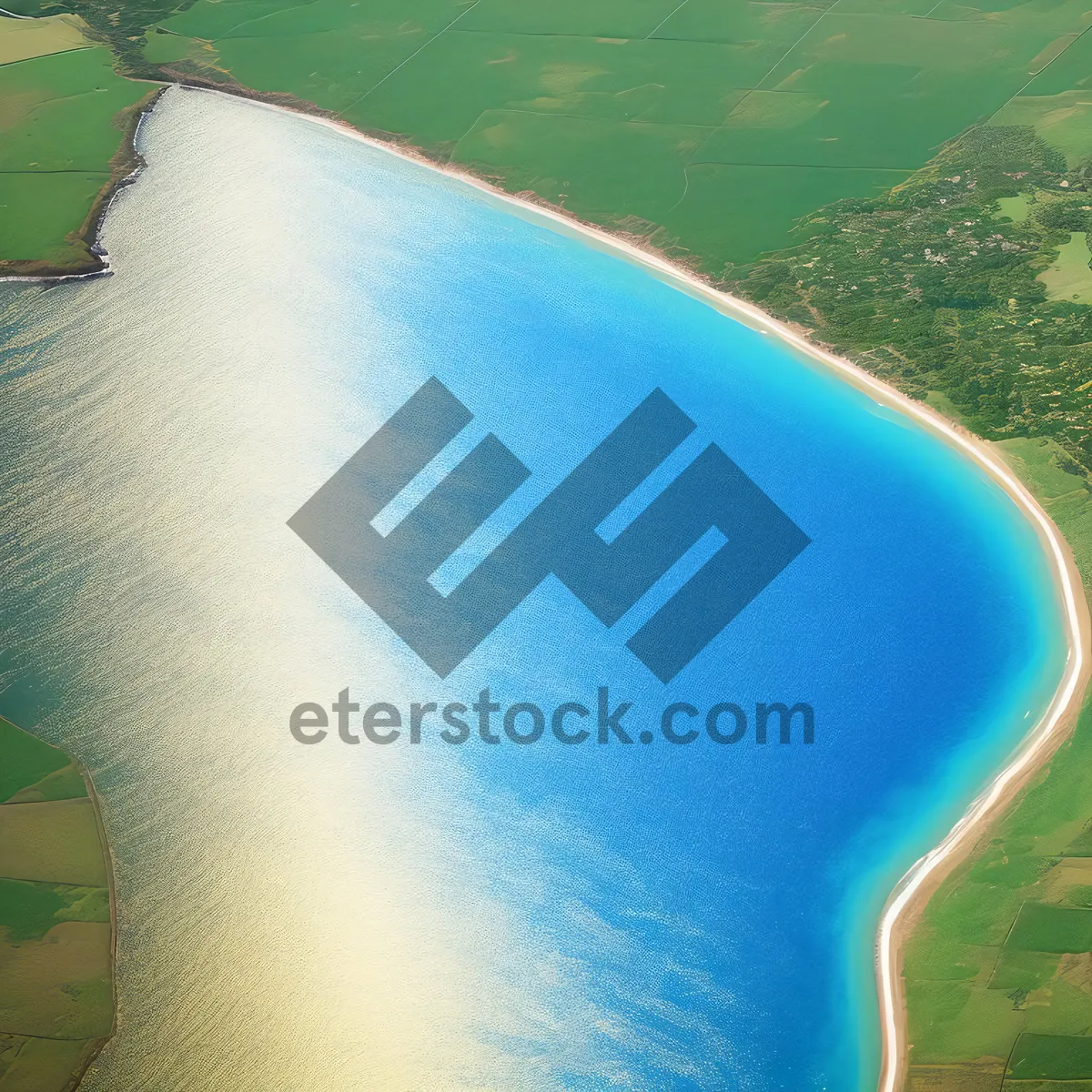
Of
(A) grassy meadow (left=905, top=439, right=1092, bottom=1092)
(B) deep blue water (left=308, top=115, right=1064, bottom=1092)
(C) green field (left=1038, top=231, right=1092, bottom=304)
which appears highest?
(C) green field (left=1038, top=231, right=1092, bottom=304)

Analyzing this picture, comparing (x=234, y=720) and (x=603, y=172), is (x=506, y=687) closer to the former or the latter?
(x=234, y=720)

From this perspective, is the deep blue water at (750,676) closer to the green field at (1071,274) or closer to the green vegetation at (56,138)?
the green field at (1071,274)

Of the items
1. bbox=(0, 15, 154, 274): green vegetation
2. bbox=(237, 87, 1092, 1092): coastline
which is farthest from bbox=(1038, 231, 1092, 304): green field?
bbox=(0, 15, 154, 274): green vegetation

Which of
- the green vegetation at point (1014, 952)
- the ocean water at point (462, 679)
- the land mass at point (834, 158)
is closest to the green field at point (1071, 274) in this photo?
the land mass at point (834, 158)

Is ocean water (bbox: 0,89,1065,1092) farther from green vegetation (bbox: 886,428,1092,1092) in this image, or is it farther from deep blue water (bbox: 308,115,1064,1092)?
green vegetation (bbox: 886,428,1092,1092)

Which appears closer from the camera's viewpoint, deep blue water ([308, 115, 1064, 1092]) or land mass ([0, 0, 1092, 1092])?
deep blue water ([308, 115, 1064, 1092])

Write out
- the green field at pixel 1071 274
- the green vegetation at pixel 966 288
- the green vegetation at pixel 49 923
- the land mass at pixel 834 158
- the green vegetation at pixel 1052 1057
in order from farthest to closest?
the green field at pixel 1071 274 < the green vegetation at pixel 966 288 < the land mass at pixel 834 158 < the green vegetation at pixel 49 923 < the green vegetation at pixel 1052 1057
